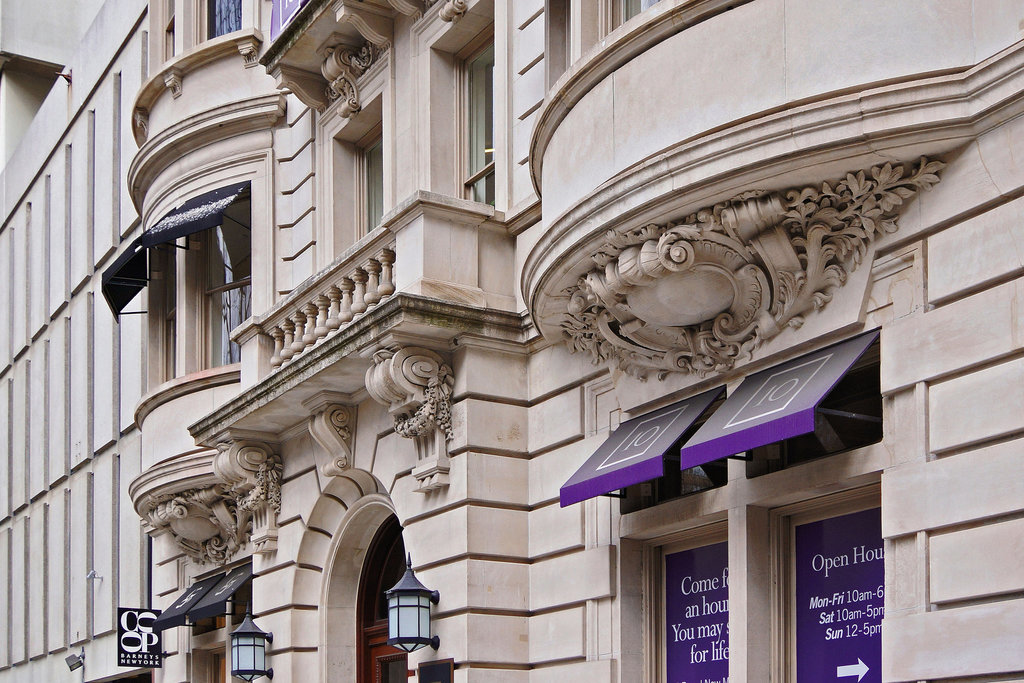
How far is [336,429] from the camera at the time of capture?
16.2 m

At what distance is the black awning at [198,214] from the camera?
19.3 m

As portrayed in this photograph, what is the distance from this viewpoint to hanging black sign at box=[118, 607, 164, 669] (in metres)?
22.0

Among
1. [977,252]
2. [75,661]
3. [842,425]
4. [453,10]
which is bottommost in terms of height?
[75,661]

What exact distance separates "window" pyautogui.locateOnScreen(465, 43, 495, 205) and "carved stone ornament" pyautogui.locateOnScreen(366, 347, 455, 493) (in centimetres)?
241

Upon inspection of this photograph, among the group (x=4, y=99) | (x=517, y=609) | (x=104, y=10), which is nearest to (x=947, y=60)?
(x=517, y=609)

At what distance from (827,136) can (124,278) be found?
50.0 feet

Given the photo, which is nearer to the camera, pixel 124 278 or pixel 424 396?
pixel 424 396

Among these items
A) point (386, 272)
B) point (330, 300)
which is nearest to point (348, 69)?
point (330, 300)

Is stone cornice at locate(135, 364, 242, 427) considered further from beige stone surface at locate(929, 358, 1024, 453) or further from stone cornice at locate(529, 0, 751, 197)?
beige stone surface at locate(929, 358, 1024, 453)


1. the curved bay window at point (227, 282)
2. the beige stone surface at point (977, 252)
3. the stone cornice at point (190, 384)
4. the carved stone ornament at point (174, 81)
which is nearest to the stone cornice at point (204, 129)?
the carved stone ornament at point (174, 81)

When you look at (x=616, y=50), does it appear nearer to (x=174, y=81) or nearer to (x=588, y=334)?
(x=588, y=334)

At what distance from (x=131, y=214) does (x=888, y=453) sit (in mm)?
21535

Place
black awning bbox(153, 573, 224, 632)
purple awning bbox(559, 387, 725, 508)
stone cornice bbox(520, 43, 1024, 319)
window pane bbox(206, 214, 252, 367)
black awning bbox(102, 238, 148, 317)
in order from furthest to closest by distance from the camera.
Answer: black awning bbox(102, 238, 148, 317)
window pane bbox(206, 214, 252, 367)
black awning bbox(153, 573, 224, 632)
purple awning bbox(559, 387, 725, 508)
stone cornice bbox(520, 43, 1024, 319)

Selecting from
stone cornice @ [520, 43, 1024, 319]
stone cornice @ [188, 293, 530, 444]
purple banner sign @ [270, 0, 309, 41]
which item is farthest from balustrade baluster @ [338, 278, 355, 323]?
stone cornice @ [520, 43, 1024, 319]
